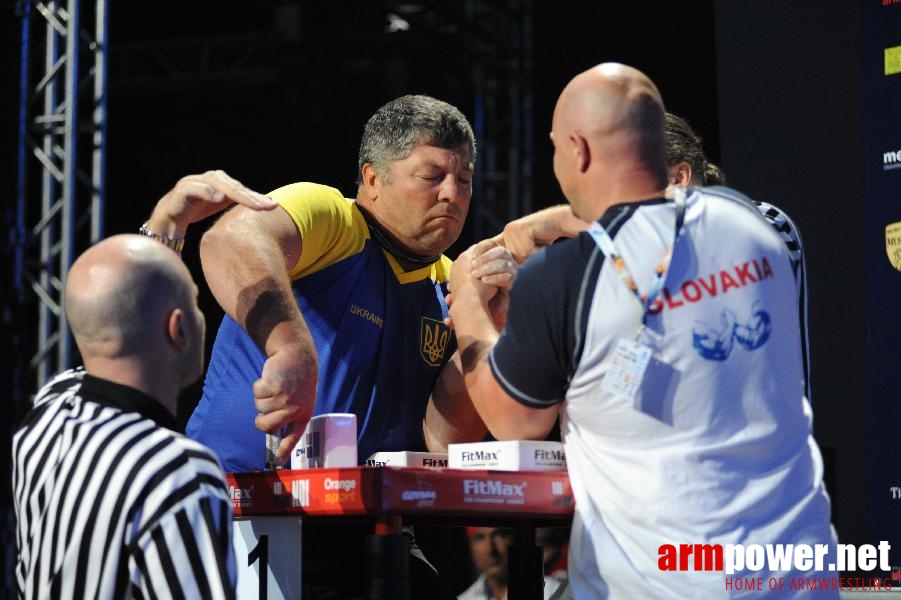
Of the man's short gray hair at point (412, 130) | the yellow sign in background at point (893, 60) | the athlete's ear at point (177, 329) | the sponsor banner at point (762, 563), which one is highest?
the yellow sign in background at point (893, 60)

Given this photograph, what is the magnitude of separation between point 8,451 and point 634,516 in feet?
14.0

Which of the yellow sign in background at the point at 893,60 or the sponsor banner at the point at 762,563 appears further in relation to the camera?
the yellow sign in background at the point at 893,60

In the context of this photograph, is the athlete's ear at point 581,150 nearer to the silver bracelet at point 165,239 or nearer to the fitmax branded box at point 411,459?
the fitmax branded box at point 411,459

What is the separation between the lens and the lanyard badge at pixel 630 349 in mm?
1834

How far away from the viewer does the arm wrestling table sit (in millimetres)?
1882

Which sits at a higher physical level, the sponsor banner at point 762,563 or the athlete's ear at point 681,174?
the athlete's ear at point 681,174

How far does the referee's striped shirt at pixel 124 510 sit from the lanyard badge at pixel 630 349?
0.67m

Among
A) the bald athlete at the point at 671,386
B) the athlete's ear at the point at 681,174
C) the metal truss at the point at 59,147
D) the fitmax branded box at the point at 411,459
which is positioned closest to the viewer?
the bald athlete at the point at 671,386

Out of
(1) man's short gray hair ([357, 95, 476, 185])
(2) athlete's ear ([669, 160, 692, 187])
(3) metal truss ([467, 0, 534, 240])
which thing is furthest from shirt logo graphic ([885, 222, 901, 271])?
(3) metal truss ([467, 0, 534, 240])

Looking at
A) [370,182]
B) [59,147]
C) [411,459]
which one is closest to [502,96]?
[59,147]

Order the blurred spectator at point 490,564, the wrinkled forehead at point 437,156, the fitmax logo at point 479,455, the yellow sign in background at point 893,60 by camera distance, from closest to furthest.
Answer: the fitmax logo at point 479,455 < the wrinkled forehead at point 437,156 < the yellow sign in background at point 893,60 < the blurred spectator at point 490,564

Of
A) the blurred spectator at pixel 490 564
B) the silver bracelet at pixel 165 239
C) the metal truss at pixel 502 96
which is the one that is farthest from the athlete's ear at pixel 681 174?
the metal truss at pixel 502 96

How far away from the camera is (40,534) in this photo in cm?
169

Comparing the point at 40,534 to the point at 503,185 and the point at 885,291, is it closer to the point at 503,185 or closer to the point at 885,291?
the point at 885,291
